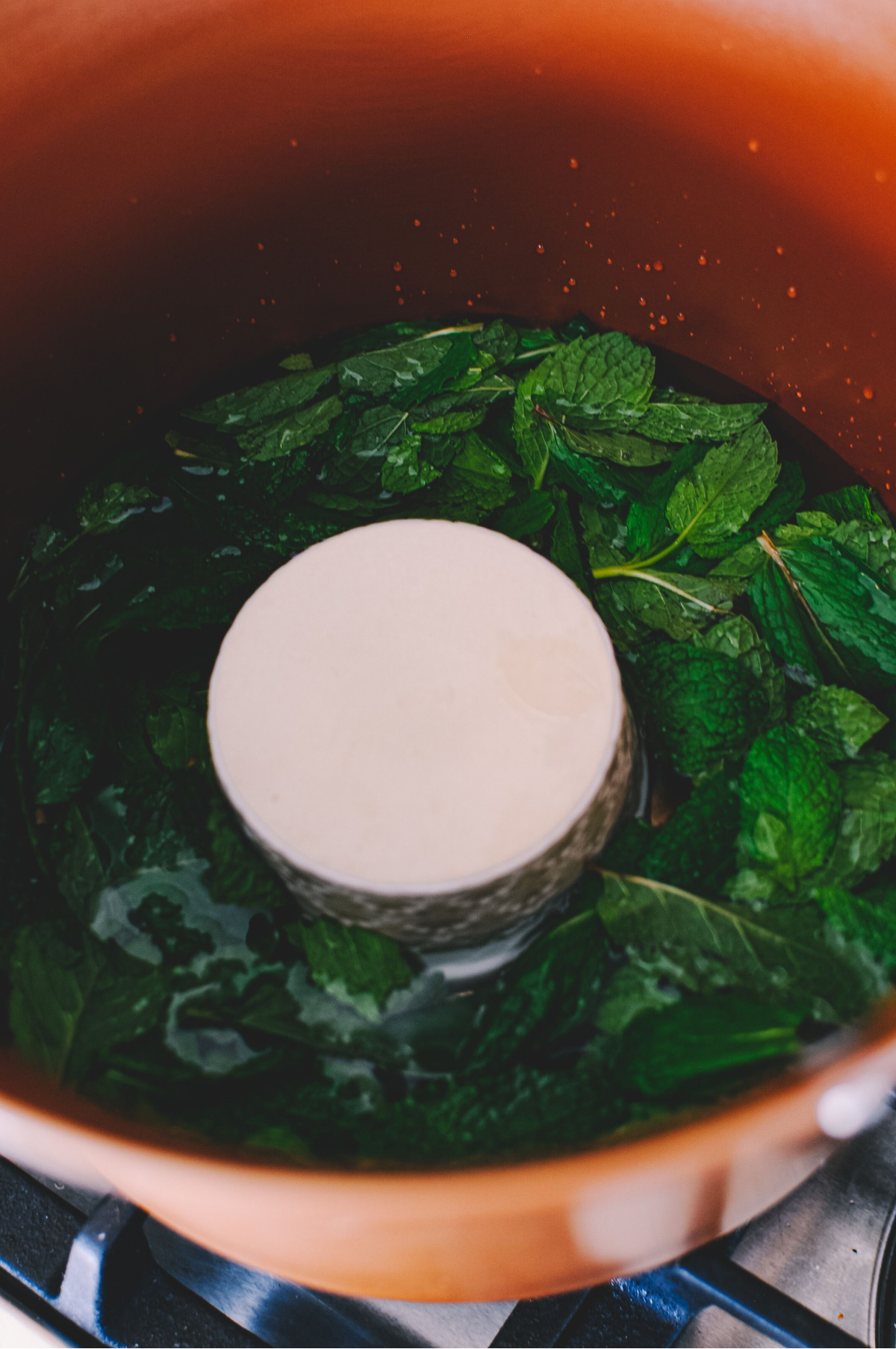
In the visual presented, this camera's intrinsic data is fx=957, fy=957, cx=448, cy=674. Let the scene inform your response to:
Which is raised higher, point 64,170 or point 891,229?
point 64,170

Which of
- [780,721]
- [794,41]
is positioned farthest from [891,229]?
[780,721]

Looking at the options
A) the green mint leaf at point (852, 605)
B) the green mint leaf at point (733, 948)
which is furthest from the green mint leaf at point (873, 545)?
the green mint leaf at point (733, 948)

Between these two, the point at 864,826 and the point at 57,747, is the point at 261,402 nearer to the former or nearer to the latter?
the point at 57,747

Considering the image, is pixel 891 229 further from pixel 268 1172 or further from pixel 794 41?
pixel 268 1172

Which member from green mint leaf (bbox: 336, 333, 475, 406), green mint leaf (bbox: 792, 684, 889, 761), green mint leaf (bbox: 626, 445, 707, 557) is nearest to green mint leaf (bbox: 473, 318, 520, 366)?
green mint leaf (bbox: 336, 333, 475, 406)

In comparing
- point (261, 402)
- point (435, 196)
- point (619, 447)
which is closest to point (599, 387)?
point (619, 447)

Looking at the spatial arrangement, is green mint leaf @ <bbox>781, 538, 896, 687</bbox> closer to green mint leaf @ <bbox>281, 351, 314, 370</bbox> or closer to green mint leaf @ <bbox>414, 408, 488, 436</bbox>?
green mint leaf @ <bbox>414, 408, 488, 436</bbox>
